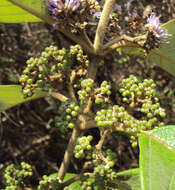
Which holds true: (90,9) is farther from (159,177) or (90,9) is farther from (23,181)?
(23,181)

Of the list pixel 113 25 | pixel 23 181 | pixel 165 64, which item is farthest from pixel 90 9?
pixel 23 181

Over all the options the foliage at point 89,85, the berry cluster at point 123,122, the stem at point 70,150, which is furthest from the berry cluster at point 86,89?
the stem at point 70,150

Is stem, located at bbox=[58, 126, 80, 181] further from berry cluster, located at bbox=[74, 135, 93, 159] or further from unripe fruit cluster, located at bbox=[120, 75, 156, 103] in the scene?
unripe fruit cluster, located at bbox=[120, 75, 156, 103]

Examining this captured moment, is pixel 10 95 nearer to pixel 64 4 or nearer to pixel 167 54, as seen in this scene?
pixel 64 4

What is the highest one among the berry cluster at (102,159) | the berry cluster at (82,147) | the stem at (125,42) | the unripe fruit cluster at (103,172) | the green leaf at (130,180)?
the stem at (125,42)

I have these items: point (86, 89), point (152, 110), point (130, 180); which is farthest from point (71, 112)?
point (130, 180)

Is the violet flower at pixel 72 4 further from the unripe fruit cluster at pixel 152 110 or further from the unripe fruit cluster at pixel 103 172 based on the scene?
the unripe fruit cluster at pixel 103 172
